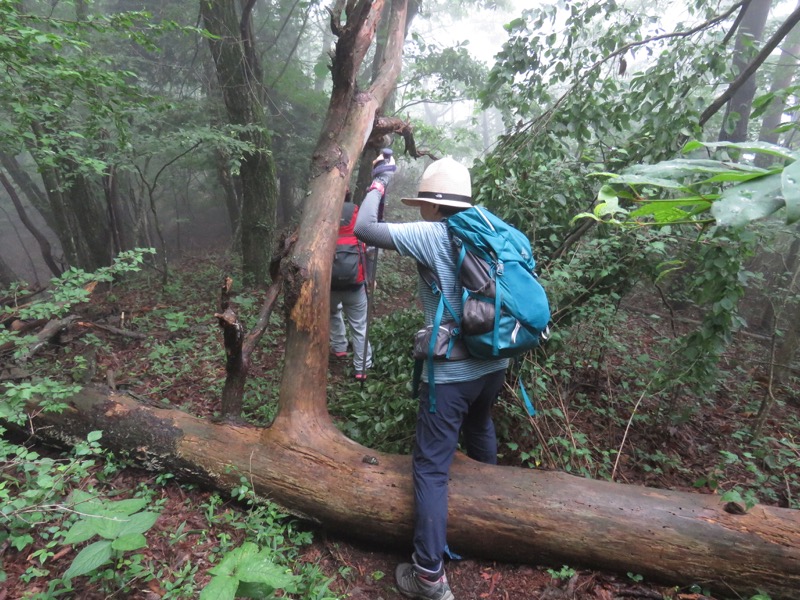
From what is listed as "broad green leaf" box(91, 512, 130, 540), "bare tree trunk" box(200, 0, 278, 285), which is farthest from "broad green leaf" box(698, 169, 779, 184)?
"bare tree trunk" box(200, 0, 278, 285)

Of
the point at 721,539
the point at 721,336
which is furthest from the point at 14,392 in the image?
the point at 721,336

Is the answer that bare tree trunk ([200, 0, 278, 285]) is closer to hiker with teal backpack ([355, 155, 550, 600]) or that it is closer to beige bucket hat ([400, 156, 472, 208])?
beige bucket hat ([400, 156, 472, 208])

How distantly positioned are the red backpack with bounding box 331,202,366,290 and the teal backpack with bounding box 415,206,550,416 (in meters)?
2.21

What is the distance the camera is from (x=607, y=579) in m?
2.61

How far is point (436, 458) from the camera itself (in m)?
2.63

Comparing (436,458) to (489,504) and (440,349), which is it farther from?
(440,349)

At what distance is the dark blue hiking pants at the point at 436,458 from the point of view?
8.23 feet

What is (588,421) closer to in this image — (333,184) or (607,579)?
(607,579)

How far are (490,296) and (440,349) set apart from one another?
16.6 inches

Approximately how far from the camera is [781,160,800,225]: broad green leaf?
626 mm

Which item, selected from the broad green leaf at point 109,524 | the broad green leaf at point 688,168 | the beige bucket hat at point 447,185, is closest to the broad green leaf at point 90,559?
the broad green leaf at point 109,524

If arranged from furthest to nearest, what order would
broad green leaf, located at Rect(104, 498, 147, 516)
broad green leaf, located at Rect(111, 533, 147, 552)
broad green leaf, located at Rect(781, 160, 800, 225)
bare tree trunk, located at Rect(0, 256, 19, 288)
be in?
bare tree trunk, located at Rect(0, 256, 19, 288), broad green leaf, located at Rect(104, 498, 147, 516), broad green leaf, located at Rect(111, 533, 147, 552), broad green leaf, located at Rect(781, 160, 800, 225)

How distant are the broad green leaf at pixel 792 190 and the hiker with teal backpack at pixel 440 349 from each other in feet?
5.58

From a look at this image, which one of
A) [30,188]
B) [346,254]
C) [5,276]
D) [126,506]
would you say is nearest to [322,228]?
[346,254]
